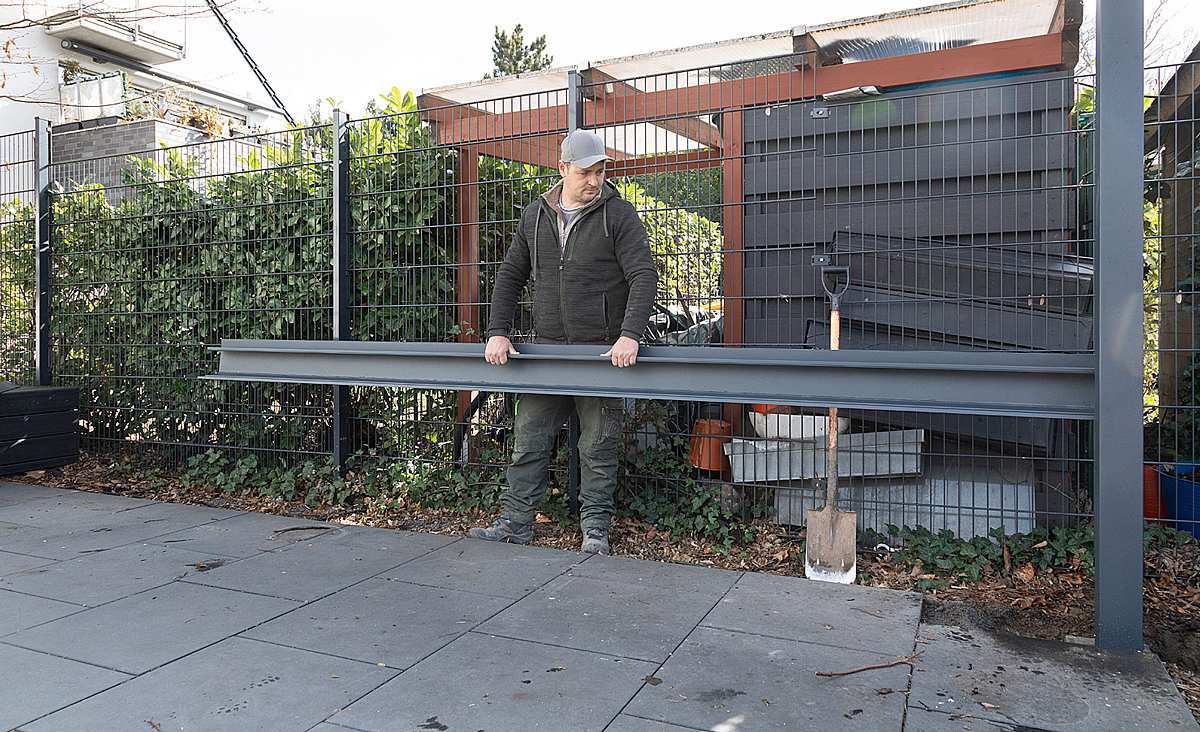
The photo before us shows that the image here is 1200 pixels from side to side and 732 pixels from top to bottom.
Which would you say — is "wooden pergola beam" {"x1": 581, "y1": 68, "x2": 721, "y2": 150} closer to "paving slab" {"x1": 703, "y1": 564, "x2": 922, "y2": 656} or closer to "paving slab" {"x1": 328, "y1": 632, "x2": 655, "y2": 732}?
"paving slab" {"x1": 703, "y1": 564, "x2": 922, "y2": 656}

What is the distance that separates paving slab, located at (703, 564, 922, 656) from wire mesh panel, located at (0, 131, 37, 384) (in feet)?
21.8

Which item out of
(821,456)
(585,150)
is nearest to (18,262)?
(585,150)

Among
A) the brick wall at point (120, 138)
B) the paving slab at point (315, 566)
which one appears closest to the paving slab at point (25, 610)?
the paving slab at point (315, 566)

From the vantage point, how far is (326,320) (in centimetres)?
589

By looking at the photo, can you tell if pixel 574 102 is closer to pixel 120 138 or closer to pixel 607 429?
pixel 607 429

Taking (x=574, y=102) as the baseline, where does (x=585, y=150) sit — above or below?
below

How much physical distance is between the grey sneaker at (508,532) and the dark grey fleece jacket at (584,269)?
1.05 metres

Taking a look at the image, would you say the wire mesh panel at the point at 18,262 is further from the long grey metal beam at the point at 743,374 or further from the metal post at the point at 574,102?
the metal post at the point at 574,102

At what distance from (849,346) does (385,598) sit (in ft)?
8.96

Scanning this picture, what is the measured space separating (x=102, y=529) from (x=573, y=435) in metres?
2.89

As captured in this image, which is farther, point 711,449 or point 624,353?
point 711,449

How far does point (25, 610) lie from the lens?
11.7ft

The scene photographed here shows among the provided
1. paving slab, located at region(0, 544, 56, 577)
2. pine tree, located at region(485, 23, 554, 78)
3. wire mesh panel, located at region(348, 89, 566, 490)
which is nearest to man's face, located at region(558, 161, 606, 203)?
wire mesh panel, located at region(348, 89, 566, 490)

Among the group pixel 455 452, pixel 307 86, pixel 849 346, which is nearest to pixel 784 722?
pixel 849 346
